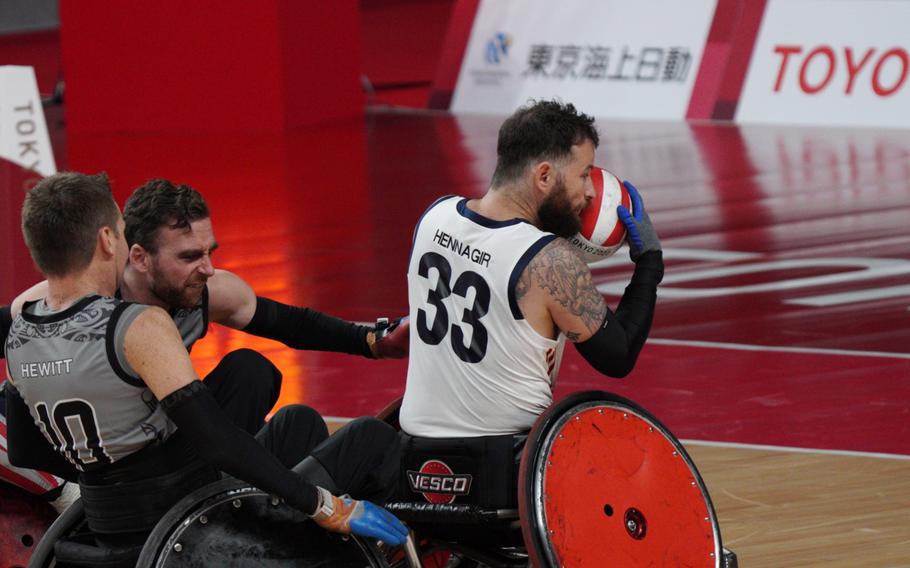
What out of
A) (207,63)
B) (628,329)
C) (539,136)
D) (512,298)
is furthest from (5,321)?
(207,63)

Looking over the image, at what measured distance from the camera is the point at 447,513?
360 cm

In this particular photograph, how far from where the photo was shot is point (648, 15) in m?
14.9

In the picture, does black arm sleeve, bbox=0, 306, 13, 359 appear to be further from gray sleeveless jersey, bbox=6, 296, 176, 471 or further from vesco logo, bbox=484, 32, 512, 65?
vesco logo, bbox=484, 32, 512, 65

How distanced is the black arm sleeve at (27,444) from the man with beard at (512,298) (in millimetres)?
803

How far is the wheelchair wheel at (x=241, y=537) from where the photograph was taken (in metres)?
3.26

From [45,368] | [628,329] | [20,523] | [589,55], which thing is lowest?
[589,55]

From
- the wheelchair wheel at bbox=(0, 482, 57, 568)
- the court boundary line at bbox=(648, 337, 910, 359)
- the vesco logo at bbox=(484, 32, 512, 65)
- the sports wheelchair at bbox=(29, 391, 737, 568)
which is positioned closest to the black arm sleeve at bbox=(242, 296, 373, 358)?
the sports wheelchair at bbox=(29, 391, 737, 568)

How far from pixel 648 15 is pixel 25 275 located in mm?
7968

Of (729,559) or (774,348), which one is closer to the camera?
(729,559)

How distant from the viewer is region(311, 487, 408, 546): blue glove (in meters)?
3.34

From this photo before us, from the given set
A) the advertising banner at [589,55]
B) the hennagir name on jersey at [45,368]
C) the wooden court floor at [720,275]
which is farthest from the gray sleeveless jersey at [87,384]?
the advertising banner at [589,55]

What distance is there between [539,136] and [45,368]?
1231mm

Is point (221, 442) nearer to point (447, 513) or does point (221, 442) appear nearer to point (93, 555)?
point (93, 555)

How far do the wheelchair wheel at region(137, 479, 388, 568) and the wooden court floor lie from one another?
1397mm
